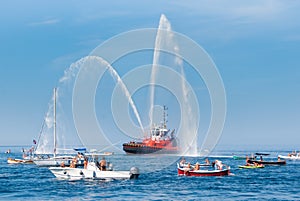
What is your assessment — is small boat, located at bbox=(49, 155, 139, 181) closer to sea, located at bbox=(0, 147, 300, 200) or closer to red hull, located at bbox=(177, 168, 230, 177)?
sea, located at bbox=(0, 147, 300, 200)

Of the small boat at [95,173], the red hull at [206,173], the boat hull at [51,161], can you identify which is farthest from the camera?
the boat hull at [51,161]

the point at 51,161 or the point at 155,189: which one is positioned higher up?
the point at 51,161

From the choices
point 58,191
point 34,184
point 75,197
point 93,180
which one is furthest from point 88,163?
point 75,197

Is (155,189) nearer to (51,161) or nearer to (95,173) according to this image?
(95,173)

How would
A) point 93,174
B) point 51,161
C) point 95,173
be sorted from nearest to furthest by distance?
point 95,173 < point 93,174 < point 51,161

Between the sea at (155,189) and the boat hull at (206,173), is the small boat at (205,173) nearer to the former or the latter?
the boat hull at (206,173)

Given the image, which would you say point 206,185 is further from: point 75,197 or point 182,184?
point 75,197

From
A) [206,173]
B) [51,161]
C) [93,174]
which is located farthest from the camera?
[51,161]

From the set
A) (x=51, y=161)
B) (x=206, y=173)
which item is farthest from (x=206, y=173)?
(x=51, y=161)

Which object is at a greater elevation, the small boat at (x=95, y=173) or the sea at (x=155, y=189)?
the small boat at (x=95, y=173)

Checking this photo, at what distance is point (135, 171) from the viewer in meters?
80.4

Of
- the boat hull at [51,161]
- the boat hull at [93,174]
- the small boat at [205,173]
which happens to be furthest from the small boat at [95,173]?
the boat hull at [51,161]

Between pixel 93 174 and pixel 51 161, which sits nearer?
pixel 93 174

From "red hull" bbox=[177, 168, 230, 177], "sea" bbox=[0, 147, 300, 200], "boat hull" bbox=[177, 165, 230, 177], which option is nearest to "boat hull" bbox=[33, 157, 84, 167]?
"sea" bbox=[0, 147, 300, 200]
